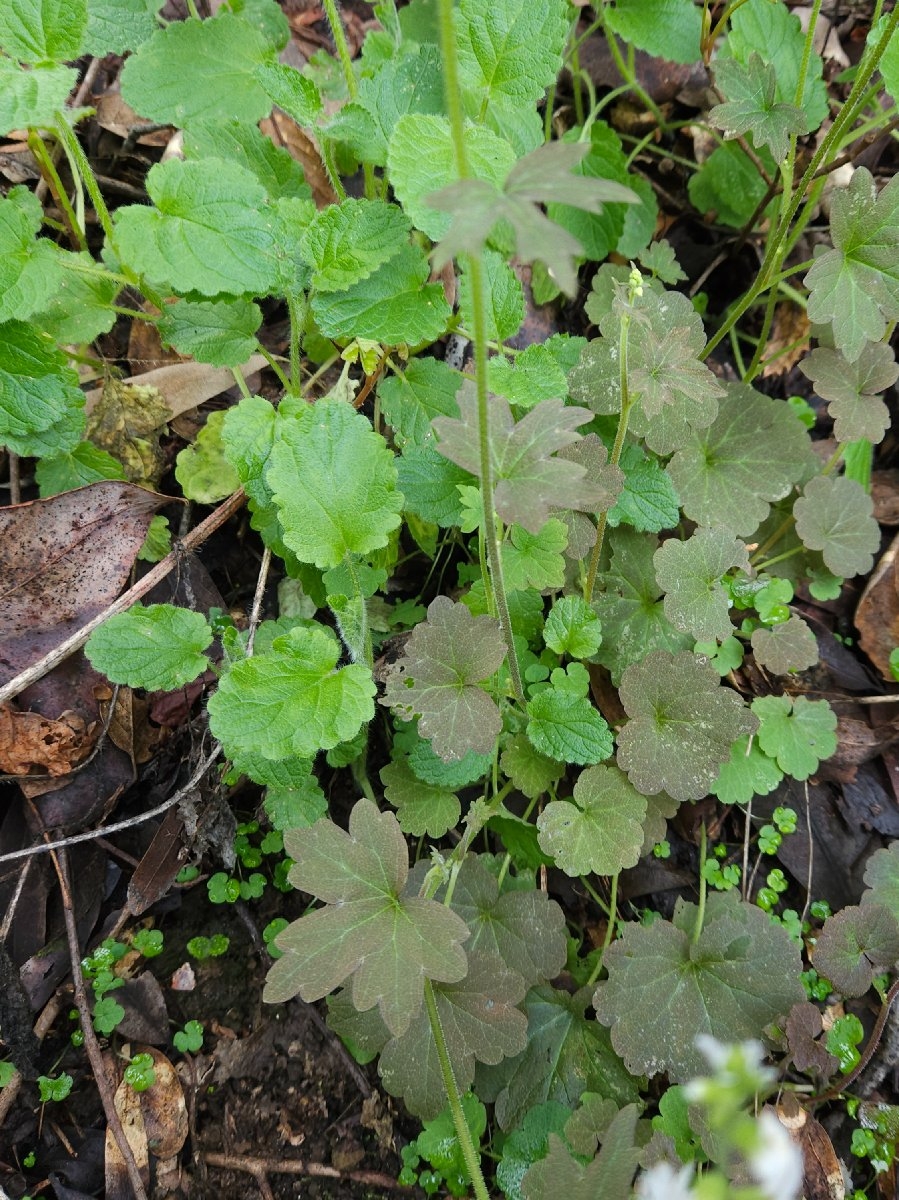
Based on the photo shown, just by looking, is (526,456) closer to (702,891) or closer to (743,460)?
(743,460)

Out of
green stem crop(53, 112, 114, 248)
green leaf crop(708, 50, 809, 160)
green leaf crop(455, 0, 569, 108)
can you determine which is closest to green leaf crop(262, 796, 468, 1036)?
green stem crop(53, 112, 114, 248)

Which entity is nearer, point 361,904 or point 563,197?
point 563,197

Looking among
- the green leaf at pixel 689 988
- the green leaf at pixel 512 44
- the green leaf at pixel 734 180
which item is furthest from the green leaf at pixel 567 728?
the green leaf at pixel 734 180

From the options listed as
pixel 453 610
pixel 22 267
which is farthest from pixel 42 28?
pixel 453 610

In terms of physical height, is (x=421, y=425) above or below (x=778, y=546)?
above

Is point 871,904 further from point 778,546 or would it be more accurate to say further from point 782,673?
point 778,546

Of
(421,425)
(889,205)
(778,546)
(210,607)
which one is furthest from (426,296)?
(778,546)

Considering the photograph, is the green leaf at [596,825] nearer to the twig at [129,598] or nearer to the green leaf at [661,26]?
the twig at [129,598]
